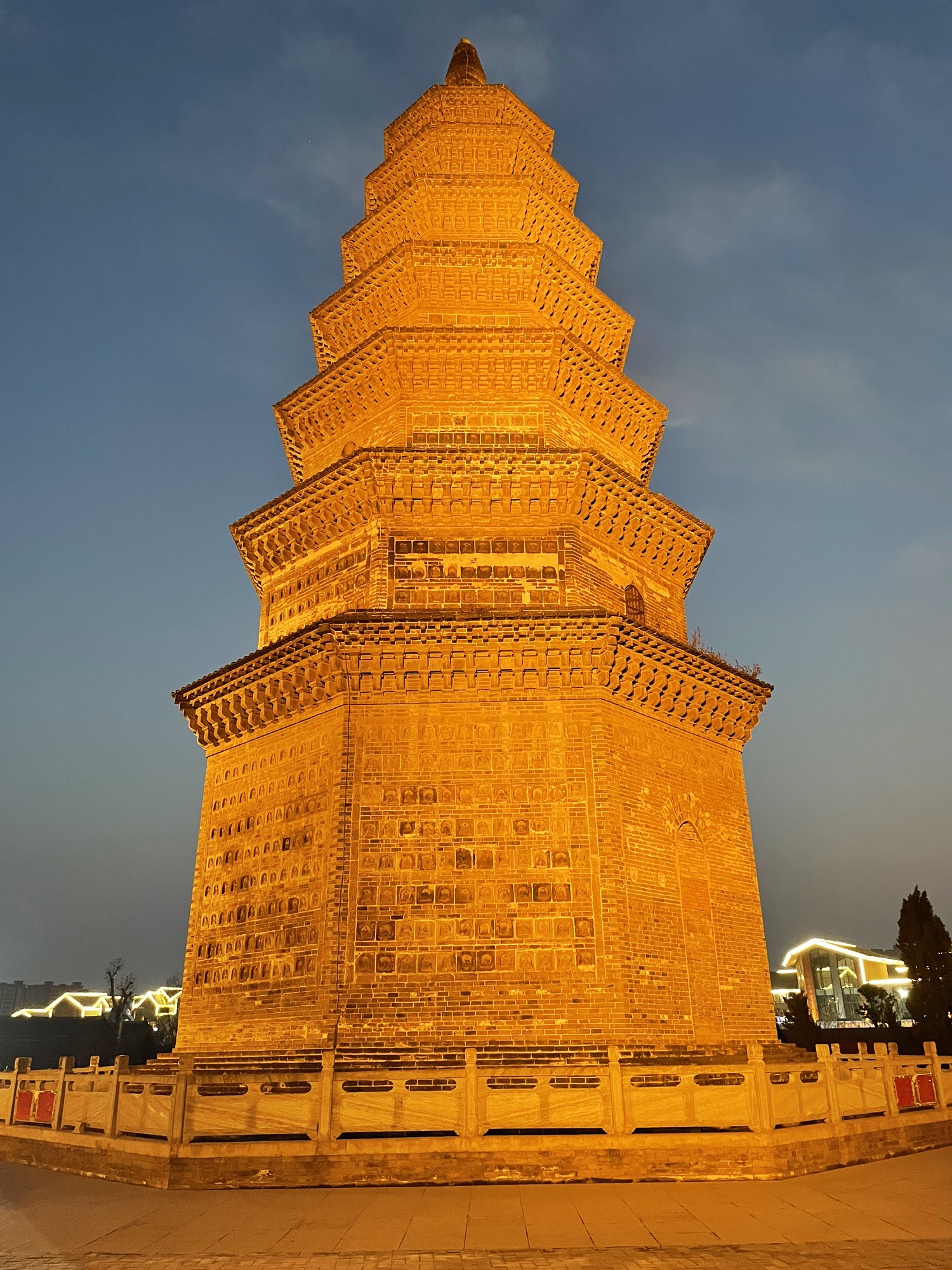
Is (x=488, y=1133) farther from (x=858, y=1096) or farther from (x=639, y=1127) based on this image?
(x=858, y=1096)

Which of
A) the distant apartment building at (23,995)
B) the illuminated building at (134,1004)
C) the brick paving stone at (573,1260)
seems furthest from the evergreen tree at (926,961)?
the distant apartment building at (23,995)

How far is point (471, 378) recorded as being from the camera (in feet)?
57.6

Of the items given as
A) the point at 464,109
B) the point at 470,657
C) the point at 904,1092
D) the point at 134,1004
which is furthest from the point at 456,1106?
the point at 134,1004

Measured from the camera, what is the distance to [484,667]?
1423 cm

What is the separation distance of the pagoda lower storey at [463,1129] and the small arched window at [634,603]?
8558 mm

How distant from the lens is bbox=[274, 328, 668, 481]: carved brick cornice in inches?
688

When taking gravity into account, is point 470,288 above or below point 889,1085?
above

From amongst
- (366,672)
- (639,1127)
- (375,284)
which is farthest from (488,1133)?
(375,284)

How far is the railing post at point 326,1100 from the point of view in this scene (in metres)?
9.05

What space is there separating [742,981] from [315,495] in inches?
451

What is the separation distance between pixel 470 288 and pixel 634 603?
300 inches

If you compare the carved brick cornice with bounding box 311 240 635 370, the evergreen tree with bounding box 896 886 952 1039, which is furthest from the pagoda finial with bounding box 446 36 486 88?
the evergreen tree with bounding box 896 886 952 1039

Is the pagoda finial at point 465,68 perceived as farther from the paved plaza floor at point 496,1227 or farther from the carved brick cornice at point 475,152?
the paved plaza floor at point 496,1227

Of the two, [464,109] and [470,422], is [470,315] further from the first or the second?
[464,109]
